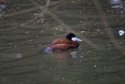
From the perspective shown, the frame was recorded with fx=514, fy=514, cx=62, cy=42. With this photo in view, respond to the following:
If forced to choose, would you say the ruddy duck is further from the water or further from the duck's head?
the water

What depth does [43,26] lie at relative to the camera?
18859mm

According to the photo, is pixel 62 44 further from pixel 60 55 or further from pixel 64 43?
pixel 60 55

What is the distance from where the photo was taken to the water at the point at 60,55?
11.5 meters

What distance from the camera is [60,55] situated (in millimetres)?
14406

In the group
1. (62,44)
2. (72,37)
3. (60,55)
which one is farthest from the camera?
(72,37)

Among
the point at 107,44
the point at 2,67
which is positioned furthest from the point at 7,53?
the point at 107,44

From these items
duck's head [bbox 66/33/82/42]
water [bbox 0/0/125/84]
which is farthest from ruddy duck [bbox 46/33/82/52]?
water [bbox 0/0/125/84]

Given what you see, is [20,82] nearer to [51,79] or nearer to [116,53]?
[51,79]

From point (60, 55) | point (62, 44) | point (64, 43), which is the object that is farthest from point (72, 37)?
point (60, 55)

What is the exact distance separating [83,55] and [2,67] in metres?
2.29

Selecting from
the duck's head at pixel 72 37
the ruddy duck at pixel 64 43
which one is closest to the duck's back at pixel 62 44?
the ruddy duck at pixel 64 43

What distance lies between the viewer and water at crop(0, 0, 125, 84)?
453 inches

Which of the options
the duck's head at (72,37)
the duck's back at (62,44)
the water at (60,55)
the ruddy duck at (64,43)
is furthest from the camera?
the duck's head at (72,37)

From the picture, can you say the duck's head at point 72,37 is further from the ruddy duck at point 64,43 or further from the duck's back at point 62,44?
the duck's back at point 62,44
